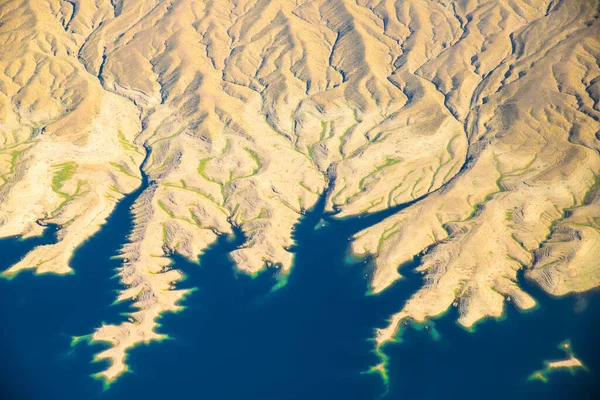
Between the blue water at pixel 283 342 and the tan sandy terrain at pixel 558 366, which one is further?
the tan sandy terrain at pixel 558 366

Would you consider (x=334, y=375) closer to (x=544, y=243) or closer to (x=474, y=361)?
(x=474, y=361)

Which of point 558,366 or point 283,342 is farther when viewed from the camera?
point 283,342

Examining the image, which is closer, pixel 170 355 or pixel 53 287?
pixel 170 355

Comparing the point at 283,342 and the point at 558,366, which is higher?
the point at 283,342

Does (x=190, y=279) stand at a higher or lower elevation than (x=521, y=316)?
higher

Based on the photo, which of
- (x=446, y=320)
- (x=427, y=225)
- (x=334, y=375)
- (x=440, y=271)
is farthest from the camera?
(x=427, y=225)

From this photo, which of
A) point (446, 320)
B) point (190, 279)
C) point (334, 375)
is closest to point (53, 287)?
point (190, 279)

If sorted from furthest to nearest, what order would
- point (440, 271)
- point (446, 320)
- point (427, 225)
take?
point (427, 225) → point (440, 271) → point (446, 320)

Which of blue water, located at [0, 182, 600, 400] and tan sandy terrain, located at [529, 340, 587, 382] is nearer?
blue water, located at [0, 182, 600, 400]
